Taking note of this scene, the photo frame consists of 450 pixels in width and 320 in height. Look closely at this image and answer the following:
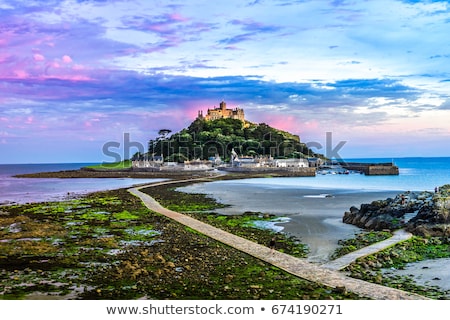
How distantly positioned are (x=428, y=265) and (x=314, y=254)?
3093mm

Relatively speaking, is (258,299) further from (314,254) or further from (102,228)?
(102,228)

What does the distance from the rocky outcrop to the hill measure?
7374 centimetres

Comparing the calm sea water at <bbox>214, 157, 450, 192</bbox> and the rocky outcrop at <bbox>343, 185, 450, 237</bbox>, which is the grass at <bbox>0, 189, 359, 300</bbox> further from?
the calm sea water at <bbox>214, 157, 450, 192</bbox>

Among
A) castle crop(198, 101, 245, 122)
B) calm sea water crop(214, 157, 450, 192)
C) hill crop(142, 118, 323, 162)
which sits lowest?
calm sea water crop(214, 157, 450, 192)

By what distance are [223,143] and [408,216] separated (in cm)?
8060

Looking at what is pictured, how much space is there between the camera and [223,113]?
401 ft

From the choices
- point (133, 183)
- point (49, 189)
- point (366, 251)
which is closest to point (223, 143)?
Answer: point (133, 183)

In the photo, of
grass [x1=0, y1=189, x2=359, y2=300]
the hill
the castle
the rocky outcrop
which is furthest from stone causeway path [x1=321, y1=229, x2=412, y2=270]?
the castle

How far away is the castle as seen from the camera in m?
120

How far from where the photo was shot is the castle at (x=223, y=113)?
120 meters

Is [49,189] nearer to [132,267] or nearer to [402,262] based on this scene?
[132,267]

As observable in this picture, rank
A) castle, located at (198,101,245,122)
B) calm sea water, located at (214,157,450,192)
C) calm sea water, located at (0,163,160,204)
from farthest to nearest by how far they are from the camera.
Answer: castle, located at (198,101,245,122), calm sea water, located at (214,157,450,192), calm sea water, located at (0,163,160,204)

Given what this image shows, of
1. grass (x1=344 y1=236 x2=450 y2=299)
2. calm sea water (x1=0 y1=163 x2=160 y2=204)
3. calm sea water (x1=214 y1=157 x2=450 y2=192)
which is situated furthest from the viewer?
calm sea water (x1=214 y1=157 x2=450 y2=192)

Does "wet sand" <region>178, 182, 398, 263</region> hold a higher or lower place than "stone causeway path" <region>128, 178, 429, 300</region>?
lower
